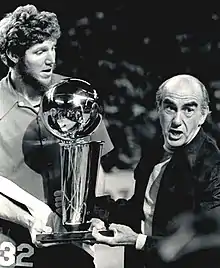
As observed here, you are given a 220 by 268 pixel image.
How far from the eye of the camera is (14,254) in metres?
2.73

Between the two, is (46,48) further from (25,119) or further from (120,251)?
(120,251)

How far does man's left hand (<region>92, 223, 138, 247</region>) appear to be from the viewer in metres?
2.60

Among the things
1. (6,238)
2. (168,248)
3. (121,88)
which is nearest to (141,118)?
(121,88)

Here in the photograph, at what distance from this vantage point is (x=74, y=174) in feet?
8.39

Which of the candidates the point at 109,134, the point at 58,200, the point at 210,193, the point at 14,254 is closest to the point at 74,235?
the point at 58,200

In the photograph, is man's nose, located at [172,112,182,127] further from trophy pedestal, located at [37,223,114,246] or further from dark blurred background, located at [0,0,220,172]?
trophy pedestal, located at [37,223,114,246]

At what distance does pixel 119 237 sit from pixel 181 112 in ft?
1.64

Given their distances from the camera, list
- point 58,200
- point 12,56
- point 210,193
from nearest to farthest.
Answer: point 210,193
point 58,200
point 12,56

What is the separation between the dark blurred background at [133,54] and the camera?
2.65 m

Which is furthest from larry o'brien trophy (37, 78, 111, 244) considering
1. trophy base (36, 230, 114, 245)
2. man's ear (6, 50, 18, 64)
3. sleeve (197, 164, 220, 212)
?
sleeve (197, 164, 220, 212)

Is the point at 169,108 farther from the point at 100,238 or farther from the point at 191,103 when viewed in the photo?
the point at 100,238

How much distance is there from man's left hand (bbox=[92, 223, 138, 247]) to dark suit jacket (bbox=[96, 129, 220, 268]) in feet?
0.07

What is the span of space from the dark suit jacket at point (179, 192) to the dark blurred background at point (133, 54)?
0.09m

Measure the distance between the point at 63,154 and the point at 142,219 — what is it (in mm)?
367
